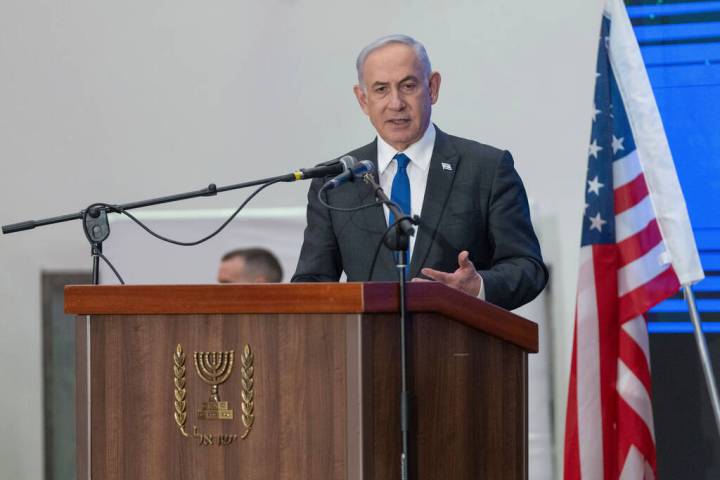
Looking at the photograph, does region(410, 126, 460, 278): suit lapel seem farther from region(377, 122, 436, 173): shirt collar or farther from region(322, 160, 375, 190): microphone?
region(322, 160, 375, 190): microphone

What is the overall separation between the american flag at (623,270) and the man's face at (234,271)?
153 cm

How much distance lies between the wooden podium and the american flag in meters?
1.89

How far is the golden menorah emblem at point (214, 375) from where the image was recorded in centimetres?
202

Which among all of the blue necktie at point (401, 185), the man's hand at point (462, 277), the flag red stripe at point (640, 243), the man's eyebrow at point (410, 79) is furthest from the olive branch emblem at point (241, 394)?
the flag red stripe at point (640, 243)

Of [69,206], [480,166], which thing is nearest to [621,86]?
[480,166]

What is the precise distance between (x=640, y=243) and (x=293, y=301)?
7.95 ft

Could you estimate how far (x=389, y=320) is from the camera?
6.53 feet

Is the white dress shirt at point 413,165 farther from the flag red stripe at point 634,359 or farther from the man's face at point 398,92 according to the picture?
the flag red stripe at point 634,359

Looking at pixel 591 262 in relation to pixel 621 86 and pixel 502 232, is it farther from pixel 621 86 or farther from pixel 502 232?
pixel 502 232

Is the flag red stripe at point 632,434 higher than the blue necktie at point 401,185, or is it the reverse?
the blue necktie at point 401,185

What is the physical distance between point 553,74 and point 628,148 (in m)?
0.79

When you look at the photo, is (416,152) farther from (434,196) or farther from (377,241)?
(377,241)

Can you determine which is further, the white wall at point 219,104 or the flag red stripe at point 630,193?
the white wall at point 219,104

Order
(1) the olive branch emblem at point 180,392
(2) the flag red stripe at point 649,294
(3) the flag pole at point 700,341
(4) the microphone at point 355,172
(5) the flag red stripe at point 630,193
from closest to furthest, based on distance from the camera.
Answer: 1. (1) the olive branch emblem at point 180,392
2. (4) the microphone at point 355,172
3. (3) the flag pole at point 700,341
4. (2) the flag red stripe at point 649,294
5. (5) the flag red stripe at point 630,193
